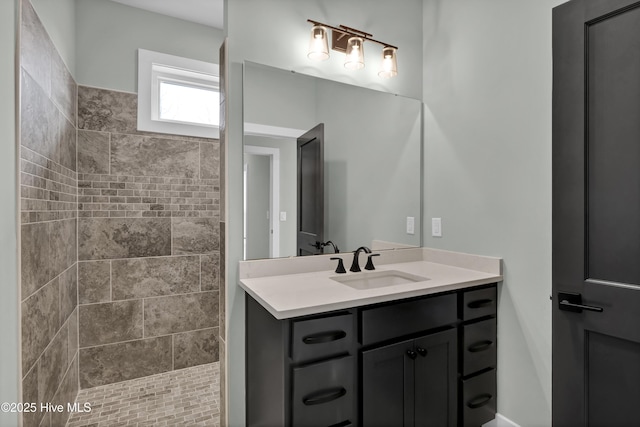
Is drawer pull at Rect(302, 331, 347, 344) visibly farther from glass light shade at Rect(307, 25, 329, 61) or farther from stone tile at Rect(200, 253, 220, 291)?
stone tile at Rect(200, 253, 220, 291)

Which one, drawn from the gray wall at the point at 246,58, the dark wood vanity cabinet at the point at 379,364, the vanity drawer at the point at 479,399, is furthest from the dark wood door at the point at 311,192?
the vanity drawer at the point at 479,399

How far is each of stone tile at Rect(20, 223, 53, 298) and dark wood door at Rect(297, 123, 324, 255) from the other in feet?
3.92

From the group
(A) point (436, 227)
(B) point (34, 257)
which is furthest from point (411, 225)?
(B) point (34, 257)

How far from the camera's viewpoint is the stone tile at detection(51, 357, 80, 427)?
1745 mm

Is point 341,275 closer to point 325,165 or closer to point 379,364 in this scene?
point 379,364

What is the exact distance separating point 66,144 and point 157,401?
174 cm

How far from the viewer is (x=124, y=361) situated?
7.96ft

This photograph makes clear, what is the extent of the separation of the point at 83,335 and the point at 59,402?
0.59 metres

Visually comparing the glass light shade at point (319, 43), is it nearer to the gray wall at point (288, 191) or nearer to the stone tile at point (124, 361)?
the gray wall at point (288, 191)

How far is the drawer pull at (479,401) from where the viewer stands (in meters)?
1.72

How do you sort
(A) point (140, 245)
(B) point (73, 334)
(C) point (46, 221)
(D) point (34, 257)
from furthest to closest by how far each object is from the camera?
(A) point (140, 245), (B) point (73, 334), (C) point (46, 221), (D) point (34, 257)

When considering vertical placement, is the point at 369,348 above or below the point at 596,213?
below

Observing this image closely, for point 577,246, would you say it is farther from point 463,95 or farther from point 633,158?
point 463,95

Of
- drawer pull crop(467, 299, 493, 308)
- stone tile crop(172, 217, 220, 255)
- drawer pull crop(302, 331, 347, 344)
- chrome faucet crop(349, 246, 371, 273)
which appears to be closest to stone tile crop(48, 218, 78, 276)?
stone tile crop(172, 217, 220, 255)
